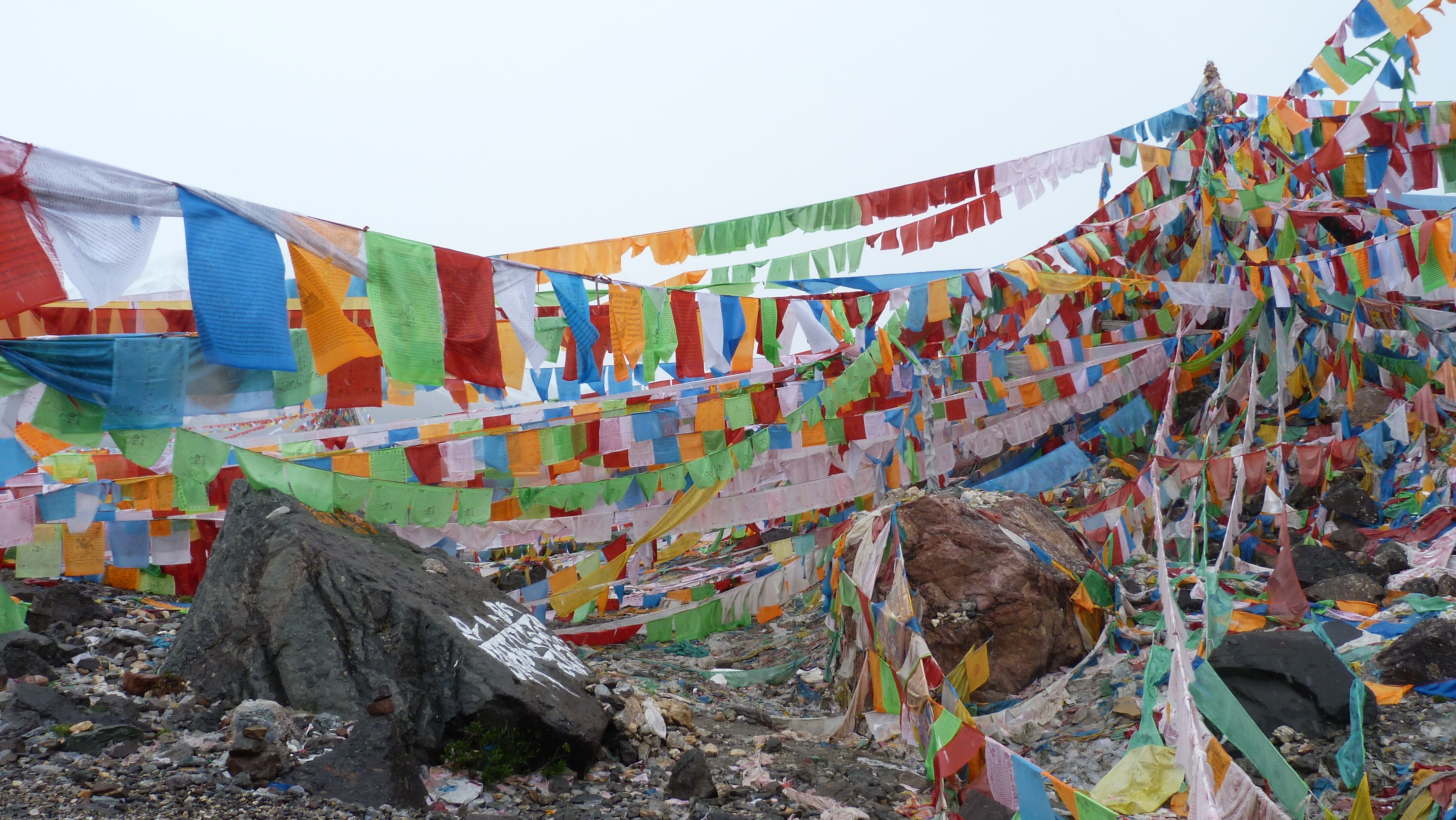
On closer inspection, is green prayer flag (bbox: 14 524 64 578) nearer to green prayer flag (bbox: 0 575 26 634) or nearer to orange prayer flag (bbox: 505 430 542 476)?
green prayer flag (bbox: 0 575 26 634)

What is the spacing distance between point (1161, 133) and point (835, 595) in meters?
8.80

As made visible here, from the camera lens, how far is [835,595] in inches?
314

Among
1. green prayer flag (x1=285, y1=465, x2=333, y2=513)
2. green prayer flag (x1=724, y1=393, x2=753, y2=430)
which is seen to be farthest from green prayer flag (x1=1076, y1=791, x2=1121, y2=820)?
green prayer flag (x1=724, y1=393, x2=753, y2=430)

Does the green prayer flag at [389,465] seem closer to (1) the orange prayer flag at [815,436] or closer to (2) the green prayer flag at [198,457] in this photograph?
(2) the green prayer flag at [198,457]

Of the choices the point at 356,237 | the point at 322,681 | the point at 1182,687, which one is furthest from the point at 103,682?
the point at 1182,687

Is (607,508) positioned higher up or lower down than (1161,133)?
lower down

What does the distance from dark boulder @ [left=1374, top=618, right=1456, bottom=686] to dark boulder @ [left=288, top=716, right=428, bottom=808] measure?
5.73 m

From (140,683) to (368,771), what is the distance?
162 centimetres

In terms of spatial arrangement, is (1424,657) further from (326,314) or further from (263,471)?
(263,471)

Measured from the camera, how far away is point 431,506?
25.7 ft

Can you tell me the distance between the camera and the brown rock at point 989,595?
7.13 meters

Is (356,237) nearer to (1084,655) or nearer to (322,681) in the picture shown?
(322,681)

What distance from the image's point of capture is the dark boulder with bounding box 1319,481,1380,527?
31.0ft

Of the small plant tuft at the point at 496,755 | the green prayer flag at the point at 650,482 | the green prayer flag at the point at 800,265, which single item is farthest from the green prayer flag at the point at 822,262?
the small plant tuft at the point at 496,755
